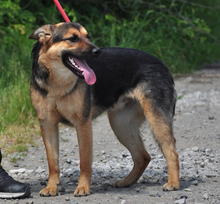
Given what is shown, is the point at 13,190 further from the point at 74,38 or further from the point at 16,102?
the point at 16,102

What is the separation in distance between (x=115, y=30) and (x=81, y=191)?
7203 mm

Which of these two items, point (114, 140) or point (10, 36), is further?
point (10, 36)

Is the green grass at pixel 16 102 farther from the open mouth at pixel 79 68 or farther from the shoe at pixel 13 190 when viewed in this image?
the open mouth at pixel 79 68

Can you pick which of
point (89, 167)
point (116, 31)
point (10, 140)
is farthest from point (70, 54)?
point (116, 31)

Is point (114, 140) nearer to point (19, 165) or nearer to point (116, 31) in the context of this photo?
point (19, 165)

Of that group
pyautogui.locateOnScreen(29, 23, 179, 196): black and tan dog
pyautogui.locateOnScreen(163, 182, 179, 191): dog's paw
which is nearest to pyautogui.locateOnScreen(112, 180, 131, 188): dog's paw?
pyautogui.locateOnScreen(29, 23, 179, 196): black and tan dog

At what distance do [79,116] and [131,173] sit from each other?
954 mm

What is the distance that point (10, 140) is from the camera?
698 cm

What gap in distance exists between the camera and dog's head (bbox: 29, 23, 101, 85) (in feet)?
15.4

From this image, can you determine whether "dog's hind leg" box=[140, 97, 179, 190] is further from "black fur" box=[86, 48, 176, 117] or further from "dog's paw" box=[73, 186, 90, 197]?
"dog's paw" box=[73, 186, 90, 197]

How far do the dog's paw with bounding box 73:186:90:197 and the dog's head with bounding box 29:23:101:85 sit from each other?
36.0 inches

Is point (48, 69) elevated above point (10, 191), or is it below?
above

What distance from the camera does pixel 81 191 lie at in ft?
15.8

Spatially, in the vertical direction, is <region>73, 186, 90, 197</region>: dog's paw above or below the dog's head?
below
